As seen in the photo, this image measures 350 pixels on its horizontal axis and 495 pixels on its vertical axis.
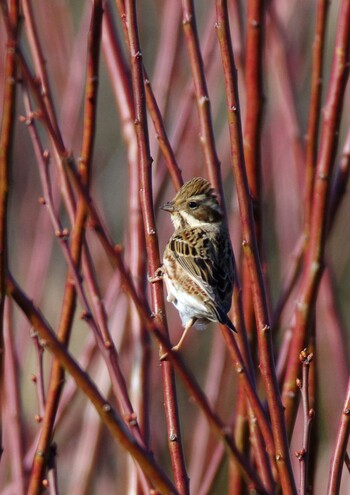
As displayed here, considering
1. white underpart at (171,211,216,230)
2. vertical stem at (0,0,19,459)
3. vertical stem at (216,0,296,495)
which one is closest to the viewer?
vertical stem at (0,0,19,459)

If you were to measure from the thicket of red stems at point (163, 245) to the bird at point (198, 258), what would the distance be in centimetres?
13

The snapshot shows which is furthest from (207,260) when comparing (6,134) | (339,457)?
(6,134)

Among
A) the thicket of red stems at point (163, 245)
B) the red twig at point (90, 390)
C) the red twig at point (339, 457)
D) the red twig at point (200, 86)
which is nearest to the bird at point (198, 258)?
the thicket of red stems at point (163, 245)

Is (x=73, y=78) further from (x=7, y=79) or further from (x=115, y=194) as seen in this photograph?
(x=115, y=194)

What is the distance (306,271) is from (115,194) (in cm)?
609

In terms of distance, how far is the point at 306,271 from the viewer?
3.07m

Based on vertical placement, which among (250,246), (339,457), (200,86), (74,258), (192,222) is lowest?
(339,457)

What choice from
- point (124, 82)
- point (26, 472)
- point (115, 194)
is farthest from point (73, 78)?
point (115, 194)

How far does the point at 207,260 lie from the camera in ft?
12.4

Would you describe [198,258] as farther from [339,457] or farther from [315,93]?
[339,457]

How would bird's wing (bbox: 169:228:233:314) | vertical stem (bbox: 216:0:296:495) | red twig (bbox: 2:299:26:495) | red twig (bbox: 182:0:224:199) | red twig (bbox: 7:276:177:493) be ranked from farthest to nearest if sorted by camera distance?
bird's wing (bbox: 169:228:233:314)
red twig (bbox: 2:299:26:495)
red twig (bbox: 182:0:224:199)
vertical stem (bbox: 216:0:296:495)
red twig (bbox: 7:276:177:493)

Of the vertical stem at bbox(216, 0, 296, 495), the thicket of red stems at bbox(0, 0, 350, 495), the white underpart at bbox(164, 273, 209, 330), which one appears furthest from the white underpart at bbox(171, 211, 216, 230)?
the vertical stem at bbox(216, 0, 296, 495)

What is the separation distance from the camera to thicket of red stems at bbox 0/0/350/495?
2225 mm

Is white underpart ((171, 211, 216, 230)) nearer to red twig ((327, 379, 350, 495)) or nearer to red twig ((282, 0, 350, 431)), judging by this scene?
red twig ((282, 0, 350, 431))
